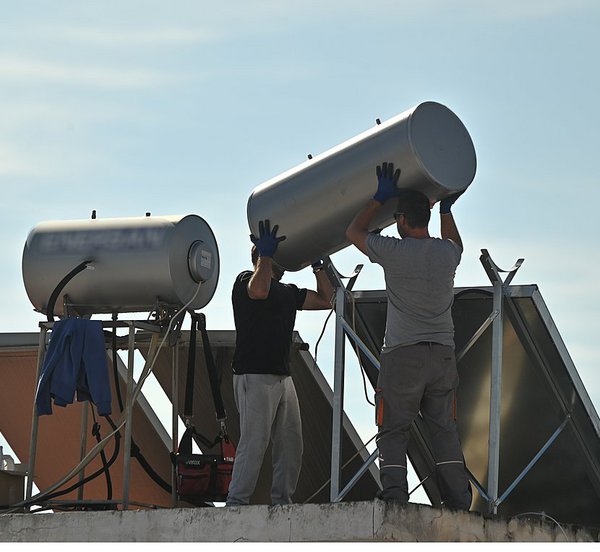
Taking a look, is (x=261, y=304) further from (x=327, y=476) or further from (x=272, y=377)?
(x=327, y=476)

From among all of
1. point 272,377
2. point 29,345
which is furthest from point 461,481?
point 29,345

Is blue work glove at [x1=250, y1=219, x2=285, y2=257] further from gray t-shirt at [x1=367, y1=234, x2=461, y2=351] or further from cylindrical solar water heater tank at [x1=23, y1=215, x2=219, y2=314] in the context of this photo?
cylindrical solar water heater tank at [x1=23, y1=215, x2=219, y2=314]

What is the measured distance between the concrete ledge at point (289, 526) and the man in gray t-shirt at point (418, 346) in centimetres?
28

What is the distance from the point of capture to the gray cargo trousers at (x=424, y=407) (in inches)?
292

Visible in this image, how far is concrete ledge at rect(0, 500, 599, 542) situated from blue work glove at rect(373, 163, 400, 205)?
1752mm

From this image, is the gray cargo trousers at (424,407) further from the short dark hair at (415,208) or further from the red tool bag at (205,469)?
the red tool bag at (205,469)

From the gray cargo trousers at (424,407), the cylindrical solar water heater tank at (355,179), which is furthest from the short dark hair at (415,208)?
the gray cargo trousers at (424,407)

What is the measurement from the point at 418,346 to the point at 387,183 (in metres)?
0.95

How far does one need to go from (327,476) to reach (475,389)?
1781mm

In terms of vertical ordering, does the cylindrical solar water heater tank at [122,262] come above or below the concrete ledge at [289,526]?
above

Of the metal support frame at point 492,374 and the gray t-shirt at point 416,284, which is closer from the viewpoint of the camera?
the gray t-shirt at point 416,284

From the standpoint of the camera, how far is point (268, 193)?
8320 millimetres

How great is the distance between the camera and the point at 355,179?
793 centimetres

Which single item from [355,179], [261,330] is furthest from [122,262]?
[355,179]
